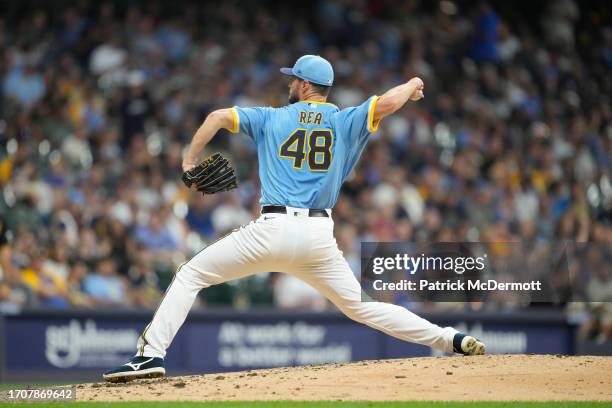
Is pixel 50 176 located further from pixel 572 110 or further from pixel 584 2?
pixel 584 2

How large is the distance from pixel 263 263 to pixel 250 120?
35.9 inches

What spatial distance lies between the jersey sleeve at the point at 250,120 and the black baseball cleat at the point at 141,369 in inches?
60.4

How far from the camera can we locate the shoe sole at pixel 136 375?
658 cm

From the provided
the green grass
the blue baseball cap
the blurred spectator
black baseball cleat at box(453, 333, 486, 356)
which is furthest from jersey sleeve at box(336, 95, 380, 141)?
the blurred spectator

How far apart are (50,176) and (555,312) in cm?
651

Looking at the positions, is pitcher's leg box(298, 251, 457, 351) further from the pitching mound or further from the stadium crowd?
the stadium crowd

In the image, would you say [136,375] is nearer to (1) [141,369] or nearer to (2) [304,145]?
(1) [141,369]

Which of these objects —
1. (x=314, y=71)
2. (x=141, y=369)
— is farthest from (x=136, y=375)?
(x=314, y=71)

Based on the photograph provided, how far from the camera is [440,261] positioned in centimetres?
814

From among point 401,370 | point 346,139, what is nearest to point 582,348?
point 401,370

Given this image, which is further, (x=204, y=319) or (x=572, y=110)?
(x=572, y=110)

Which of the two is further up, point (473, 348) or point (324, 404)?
point (473, 348)

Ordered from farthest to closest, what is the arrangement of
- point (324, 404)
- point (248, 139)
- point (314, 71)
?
point (248, 139), point (314, 71), point (324, 404)

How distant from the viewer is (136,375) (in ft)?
21.7
